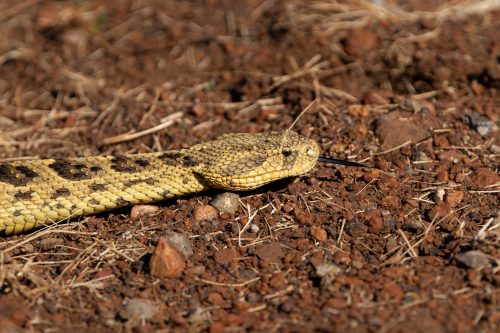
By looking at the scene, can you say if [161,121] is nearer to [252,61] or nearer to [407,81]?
[252,61]

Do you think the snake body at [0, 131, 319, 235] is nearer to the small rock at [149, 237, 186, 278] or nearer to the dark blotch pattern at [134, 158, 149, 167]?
the dark blotch pattern at [134, 158, 149, 167]

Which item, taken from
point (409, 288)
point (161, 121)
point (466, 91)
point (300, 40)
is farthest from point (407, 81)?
point (409, 288)

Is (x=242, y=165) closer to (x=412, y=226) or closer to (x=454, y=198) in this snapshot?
(x=412, y=226)

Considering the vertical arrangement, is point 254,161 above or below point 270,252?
above

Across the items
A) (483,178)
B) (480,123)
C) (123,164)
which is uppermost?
(123,164)

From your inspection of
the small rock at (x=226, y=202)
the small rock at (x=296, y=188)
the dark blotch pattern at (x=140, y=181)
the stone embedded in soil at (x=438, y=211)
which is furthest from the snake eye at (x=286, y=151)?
the stone embedded in soil at (x=438, y=211)

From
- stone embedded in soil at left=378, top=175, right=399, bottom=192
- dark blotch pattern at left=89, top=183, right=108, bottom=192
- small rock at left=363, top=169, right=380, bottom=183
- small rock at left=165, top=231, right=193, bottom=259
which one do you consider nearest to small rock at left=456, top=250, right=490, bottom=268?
stone embedded in soil at left=378, top=175, right=399, bottom=192

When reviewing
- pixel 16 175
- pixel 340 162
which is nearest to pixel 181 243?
pixel 340 162
